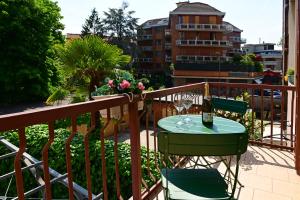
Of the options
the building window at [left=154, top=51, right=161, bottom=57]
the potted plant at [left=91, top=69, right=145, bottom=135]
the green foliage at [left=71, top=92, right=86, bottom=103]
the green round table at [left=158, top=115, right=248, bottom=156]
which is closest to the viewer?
the green round table at [left=158, top=115, right=248, bottom=156]

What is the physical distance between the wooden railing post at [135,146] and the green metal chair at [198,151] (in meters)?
0.34

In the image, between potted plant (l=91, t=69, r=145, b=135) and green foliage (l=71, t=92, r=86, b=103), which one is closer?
potted plant (l=91, t=69, r=145, b=135)

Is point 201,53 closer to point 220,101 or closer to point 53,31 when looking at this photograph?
point 53,31

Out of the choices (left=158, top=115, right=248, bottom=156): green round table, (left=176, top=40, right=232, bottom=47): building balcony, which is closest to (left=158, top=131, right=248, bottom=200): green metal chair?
(left=158, top=115, right=248, bottom=156): green round table

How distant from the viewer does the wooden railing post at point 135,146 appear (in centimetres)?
212

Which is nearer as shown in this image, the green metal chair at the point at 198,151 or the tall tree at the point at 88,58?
the green metal chair at the point at 198,151

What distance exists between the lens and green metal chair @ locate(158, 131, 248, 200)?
1.65 m

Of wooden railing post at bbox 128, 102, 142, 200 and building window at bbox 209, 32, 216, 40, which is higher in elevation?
building window at bbox 209, 32, 216, 40

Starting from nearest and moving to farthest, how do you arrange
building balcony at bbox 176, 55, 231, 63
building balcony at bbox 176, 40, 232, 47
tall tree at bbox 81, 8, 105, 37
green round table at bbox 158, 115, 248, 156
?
green round table at bbox 158, 115, 248, 156 < building balcony at bbox 176, 40, 232, 47 < building balcony at bbox 176, 55, 231, 63 < tall tree at bbox 81, 8, 105, 37

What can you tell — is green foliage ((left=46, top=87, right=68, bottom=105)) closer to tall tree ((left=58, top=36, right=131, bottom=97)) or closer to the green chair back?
tall tree ((left=58, top=36, right=131, bottom=97))

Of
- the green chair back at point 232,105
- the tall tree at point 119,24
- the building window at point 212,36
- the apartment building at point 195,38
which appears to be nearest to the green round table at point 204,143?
the green chair back at point 232,105

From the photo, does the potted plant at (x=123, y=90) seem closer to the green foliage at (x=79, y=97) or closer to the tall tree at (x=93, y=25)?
→ the green foliage at (x=79, y=97)

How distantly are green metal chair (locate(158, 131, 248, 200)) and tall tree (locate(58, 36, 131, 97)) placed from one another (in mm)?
6175

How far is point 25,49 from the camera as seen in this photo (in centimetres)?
1609
